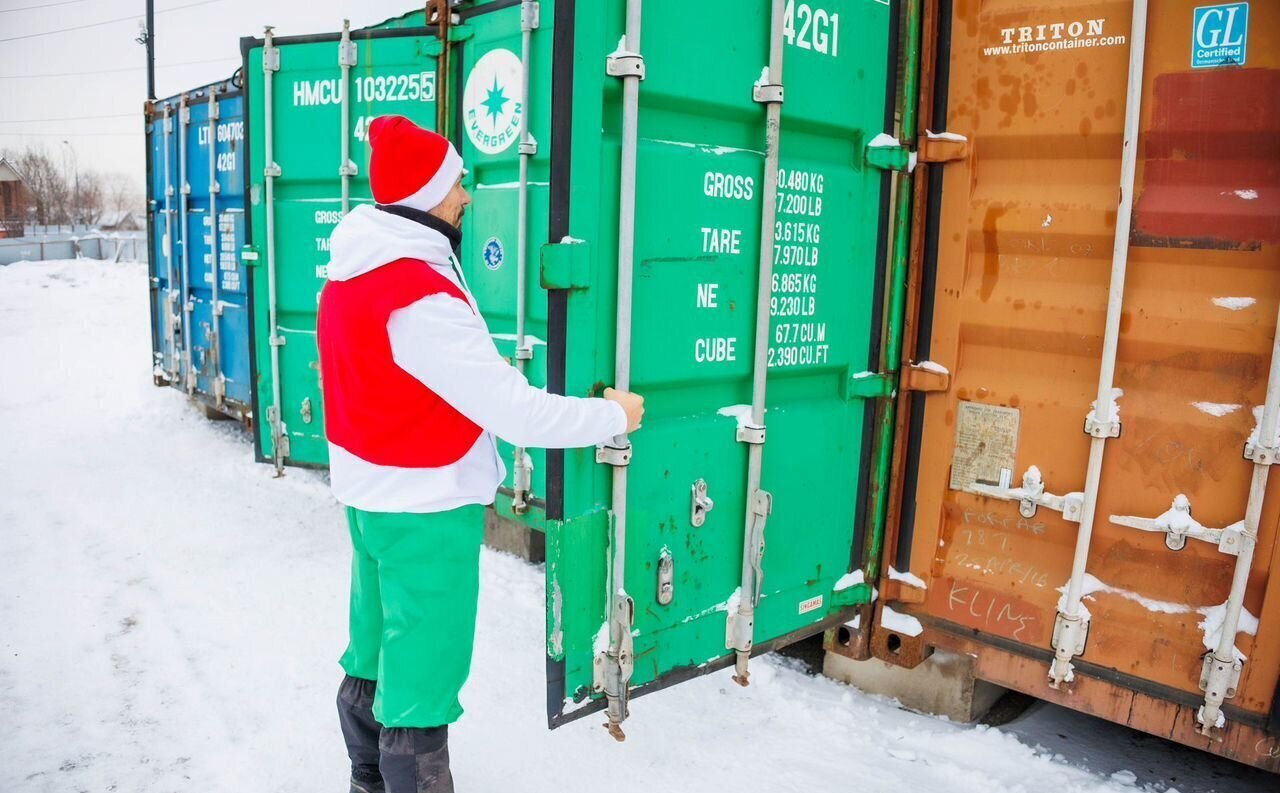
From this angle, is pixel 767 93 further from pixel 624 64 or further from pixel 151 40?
pixel 151 40

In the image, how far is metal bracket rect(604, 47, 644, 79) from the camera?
92.6 inches

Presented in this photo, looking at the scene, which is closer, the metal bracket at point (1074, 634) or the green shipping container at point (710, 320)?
the green shipping container at point (710, 320)

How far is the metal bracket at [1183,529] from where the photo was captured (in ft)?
A: 8.83

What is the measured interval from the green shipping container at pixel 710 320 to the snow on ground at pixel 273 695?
21.2 inches

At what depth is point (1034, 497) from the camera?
3070 millimetres

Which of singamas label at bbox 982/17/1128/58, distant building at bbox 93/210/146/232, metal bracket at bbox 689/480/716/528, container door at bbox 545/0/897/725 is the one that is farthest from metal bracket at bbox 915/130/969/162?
distant building at bbox 93/210/146/232

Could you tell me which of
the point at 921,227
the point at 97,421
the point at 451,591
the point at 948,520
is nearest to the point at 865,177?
the point at 921,227

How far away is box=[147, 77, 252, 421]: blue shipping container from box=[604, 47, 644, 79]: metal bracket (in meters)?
4.97

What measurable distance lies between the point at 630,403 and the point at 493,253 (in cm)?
252

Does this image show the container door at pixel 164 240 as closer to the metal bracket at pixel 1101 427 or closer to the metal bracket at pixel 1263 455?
the metal bracket at pixel 1101 427

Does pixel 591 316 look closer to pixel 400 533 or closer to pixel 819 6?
pixel 400 533

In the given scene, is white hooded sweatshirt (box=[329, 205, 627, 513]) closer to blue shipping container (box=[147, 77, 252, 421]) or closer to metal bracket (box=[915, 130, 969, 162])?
metal bracket (box=[915, 130, 969, 162])

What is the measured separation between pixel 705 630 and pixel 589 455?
79 cm

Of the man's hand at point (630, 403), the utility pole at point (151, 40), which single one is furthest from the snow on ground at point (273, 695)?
the utility pole at point (151, 40)
